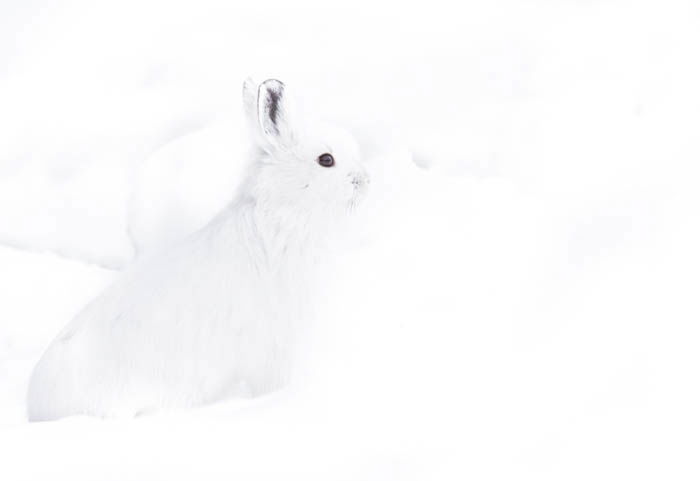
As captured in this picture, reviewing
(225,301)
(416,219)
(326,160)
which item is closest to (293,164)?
(326,160)

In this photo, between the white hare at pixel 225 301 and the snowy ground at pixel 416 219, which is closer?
the snowy ground at pixel 416 219

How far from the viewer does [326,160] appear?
5.82 ft

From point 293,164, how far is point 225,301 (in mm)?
303

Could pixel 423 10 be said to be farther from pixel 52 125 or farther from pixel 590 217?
pixel 52 125

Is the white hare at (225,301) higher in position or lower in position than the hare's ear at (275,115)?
lower

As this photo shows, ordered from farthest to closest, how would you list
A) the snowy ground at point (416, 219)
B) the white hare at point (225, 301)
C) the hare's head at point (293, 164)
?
the hare's head at point (293, 164) → the white hare at point (225, 301) → the snowy ground at point (416, 219)

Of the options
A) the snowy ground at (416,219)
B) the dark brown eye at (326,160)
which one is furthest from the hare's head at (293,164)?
the snowy ground at (416,219)

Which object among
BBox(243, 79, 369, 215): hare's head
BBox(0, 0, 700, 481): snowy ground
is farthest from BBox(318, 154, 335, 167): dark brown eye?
BBox(0, 0, 700, 481): snowy ground

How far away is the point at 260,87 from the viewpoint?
1668 millimetres

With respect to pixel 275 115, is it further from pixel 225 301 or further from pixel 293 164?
pixel 225 301

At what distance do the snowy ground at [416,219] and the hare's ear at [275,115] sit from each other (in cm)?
35

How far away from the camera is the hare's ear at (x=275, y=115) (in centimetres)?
168

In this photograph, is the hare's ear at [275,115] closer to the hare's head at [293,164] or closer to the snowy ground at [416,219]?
the hare's head at [293,164]

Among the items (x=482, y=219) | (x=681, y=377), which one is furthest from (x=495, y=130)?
(x=681, y=377)
